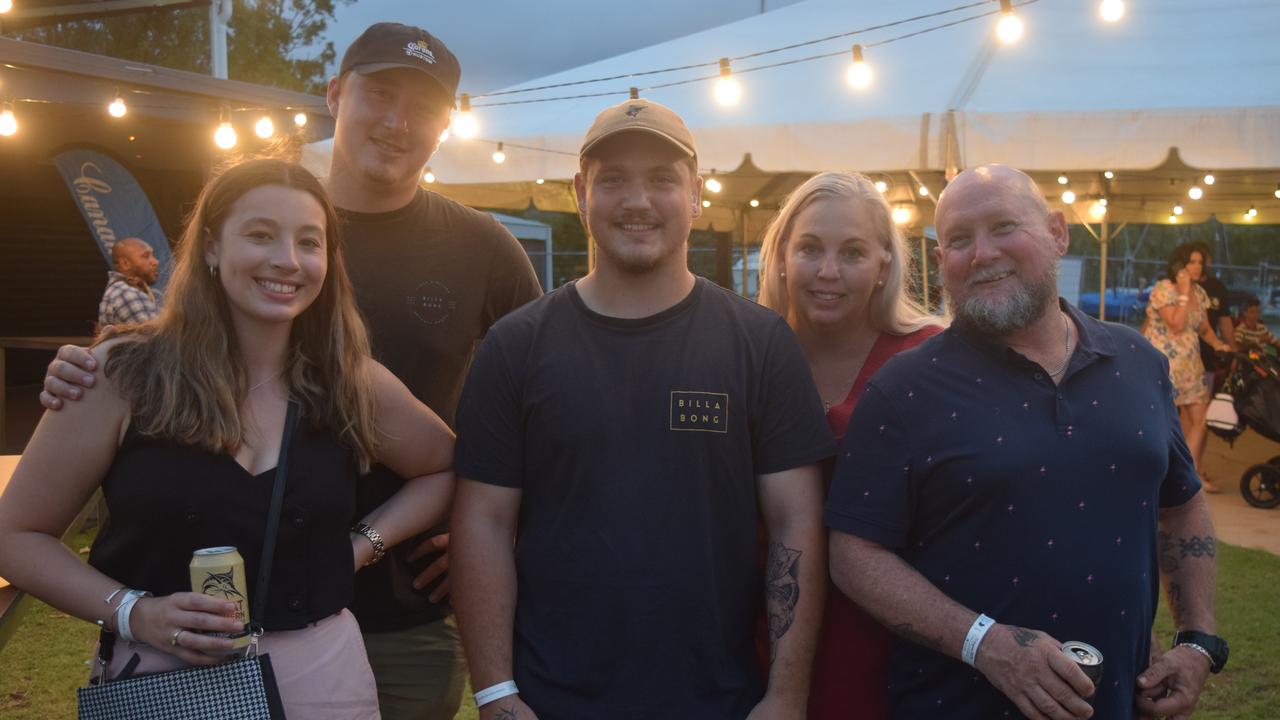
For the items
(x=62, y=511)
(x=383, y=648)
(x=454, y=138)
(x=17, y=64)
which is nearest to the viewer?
(x=62, y=511)

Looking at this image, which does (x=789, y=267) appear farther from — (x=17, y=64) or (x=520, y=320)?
(x=17, y=64)

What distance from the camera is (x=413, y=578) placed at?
261cm

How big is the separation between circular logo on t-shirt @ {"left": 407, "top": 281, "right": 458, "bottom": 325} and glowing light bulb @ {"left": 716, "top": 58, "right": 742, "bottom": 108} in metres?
4.98

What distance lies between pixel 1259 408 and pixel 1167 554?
6.55 m

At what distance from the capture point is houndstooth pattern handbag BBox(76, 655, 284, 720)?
5.87ft

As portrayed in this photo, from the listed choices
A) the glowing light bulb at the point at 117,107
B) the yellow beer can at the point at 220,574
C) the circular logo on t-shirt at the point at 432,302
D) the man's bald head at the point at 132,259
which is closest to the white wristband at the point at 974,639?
the yellow beer can at the point at 220,574

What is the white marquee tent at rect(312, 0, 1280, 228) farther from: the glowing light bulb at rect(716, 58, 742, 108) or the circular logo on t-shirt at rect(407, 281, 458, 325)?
the circular logo on t-shirt at rect(407, 281, 458, 325)

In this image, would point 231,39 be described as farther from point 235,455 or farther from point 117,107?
point 235,455

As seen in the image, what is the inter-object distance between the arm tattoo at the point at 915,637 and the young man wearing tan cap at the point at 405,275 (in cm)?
117

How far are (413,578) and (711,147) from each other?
4.70 m

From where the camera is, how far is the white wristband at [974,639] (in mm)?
1966

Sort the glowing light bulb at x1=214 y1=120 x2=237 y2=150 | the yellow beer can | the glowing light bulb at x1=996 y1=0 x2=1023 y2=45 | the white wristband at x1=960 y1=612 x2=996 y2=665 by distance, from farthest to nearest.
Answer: the glowing light bulb at x1=214 y1=120 x2=237 y2=150 → the glowing light bulb at x1=996 y1=0 x2=1023 y2=45 → the white wristband at x1=960 y1=612 x2=996 y2=665 → the yellow beer can

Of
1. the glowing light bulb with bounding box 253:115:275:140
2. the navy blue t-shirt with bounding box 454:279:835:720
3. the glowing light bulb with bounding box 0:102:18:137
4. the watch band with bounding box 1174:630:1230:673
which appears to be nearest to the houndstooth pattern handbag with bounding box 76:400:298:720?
the navy blue t-shirt with bounding box 454:279:835:720

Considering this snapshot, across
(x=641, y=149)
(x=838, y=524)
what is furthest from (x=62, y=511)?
(x=838, y=524)
